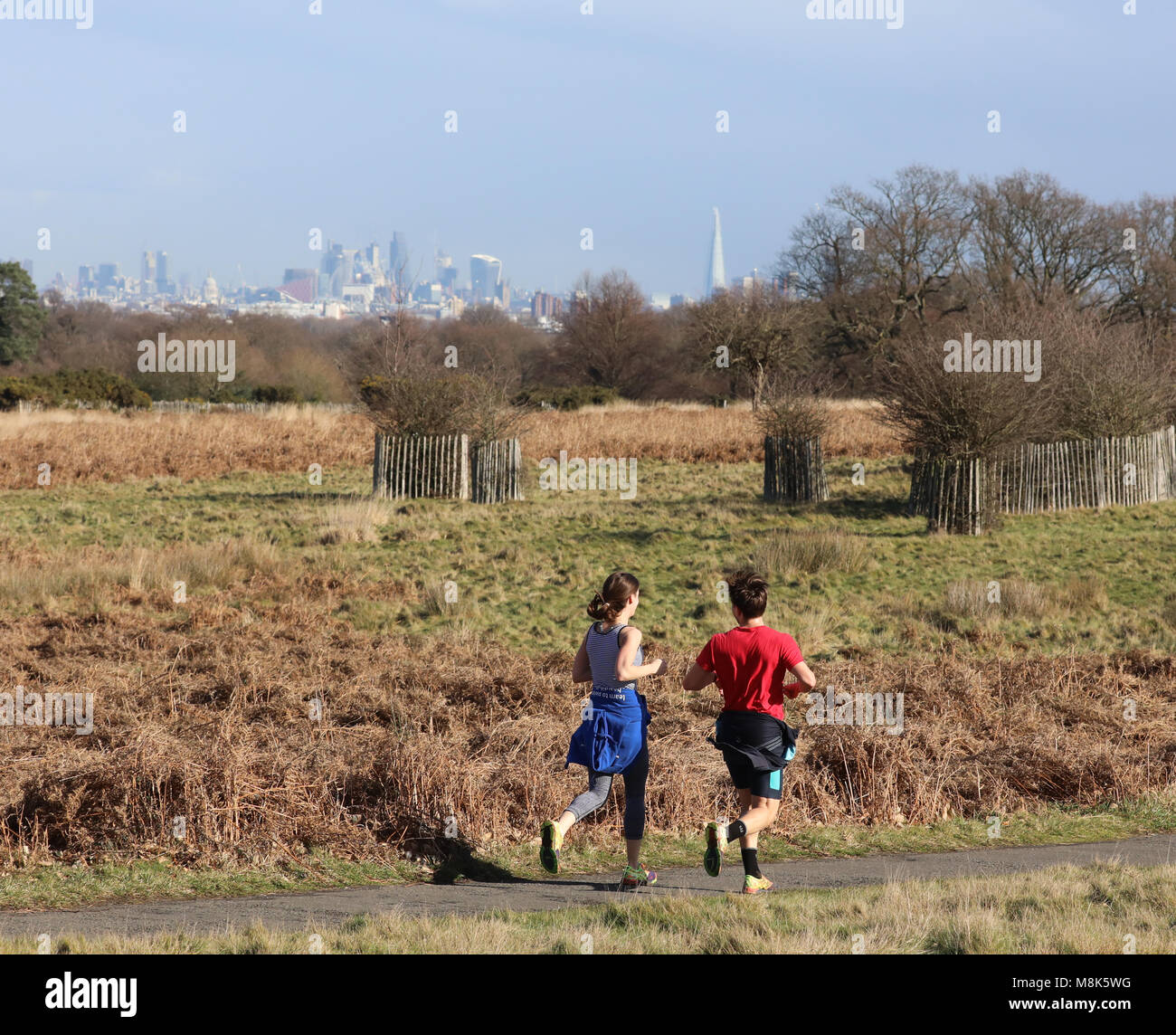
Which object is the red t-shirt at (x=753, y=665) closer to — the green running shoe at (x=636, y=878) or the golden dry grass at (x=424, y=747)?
the green running shoe at (x=636, y=878)

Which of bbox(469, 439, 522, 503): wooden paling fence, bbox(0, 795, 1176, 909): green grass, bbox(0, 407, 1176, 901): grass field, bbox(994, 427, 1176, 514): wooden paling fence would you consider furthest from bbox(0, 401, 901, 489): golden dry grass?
bbox(0, 795, 1176, 909): green grass

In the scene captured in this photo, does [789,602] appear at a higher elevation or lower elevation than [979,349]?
lower

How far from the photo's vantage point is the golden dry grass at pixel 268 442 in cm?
2566

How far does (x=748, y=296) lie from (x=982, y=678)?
44.9 m

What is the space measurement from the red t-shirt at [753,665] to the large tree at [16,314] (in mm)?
56814

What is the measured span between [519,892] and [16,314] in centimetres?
5685

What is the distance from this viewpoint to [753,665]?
500 cm

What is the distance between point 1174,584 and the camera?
13.7 meters

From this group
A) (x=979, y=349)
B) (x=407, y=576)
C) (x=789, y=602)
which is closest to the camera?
(x=789, y=602)

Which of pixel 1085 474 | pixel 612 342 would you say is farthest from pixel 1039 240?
pixel 1085 474

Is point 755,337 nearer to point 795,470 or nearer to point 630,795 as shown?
point 795,470

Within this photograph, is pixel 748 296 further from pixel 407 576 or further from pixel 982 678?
pixel 982 678
